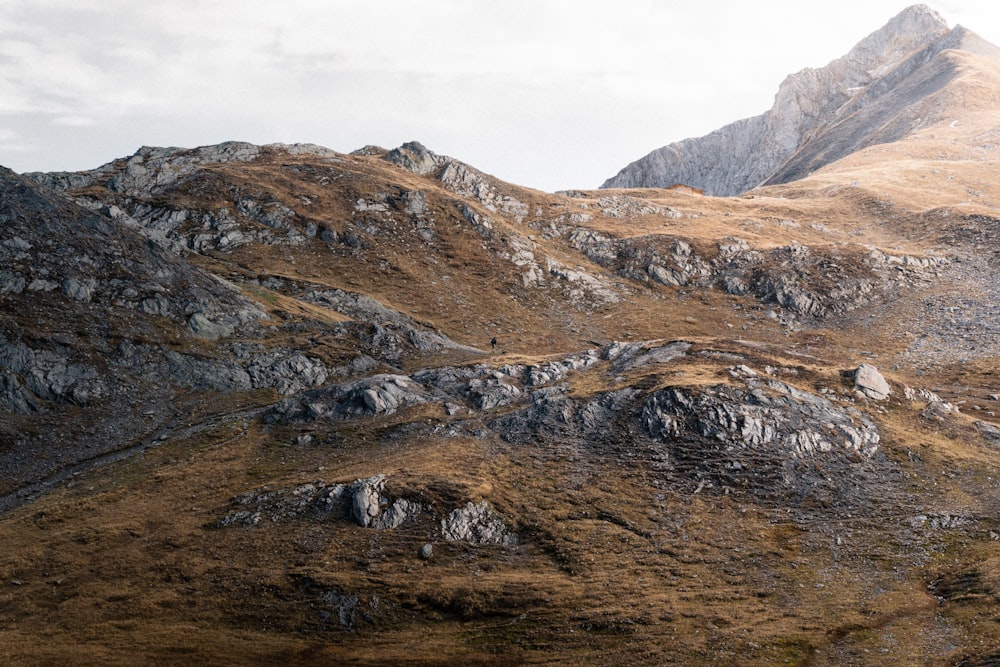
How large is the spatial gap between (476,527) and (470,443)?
9611 mm

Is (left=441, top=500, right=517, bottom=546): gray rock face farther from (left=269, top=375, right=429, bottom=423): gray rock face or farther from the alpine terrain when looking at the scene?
(left=269, top=375, right=429, bottom=423): gray rock face

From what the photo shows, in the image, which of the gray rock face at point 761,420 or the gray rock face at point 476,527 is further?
the gray rock face at point 761,420

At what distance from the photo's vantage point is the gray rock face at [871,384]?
160 ft

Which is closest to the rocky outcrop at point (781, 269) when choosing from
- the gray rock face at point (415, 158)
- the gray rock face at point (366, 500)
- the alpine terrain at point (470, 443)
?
the alpine terrain at point (470, 443)

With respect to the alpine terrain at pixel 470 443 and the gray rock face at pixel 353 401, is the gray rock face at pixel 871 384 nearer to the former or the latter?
the alpine terrain at pixel 470 443

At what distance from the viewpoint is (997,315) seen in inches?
2901

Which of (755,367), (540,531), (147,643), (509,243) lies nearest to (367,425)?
(540,531)

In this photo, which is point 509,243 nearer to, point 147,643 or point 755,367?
point 755,367

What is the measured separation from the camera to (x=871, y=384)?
162 ft

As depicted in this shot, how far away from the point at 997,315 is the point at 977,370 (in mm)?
17313

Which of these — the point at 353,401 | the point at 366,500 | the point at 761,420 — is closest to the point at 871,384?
the point at 761,420

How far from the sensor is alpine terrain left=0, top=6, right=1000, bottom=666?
101 ft

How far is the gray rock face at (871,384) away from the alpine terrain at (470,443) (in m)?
0.32

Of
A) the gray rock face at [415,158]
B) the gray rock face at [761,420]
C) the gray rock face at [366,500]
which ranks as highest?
the gray rock face at [415,158]
